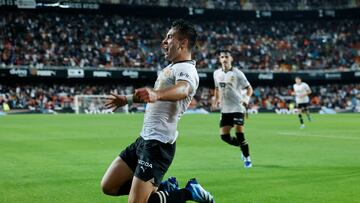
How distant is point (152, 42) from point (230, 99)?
4569cm

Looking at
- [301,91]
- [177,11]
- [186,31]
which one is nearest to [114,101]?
[186,31]

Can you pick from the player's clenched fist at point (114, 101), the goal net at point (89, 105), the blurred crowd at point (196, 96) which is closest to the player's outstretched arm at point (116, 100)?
the player's clenched fist at point (114, 101)

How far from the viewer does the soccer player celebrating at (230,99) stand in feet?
43.3

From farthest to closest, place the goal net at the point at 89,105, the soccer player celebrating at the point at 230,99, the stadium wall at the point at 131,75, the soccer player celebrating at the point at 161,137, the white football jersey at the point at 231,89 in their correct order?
the stadium wall at the point at 131,75 < the goal net at the point at 89,105 < the white football jersey at the point at 231,89 < the soccer player celebrating at the point at 230,99 < the soccer player celebrating at the point at 161,137

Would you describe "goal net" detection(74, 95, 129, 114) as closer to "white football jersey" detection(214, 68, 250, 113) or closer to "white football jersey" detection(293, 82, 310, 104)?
"white football jersey" detection(293, 82, 310, 104)

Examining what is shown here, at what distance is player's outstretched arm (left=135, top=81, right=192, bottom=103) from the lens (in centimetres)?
511

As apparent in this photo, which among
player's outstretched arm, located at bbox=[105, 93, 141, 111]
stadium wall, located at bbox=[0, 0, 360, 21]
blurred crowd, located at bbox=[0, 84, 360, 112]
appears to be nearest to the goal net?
blurred crowd, located at bbox=[0, 84, 360, 112]

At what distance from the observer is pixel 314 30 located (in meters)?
65.3

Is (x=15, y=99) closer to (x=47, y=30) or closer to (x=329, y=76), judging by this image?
(x=47, y=30)

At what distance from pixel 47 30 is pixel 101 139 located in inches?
1446

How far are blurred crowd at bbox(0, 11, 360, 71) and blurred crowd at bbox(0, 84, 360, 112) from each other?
108 inches

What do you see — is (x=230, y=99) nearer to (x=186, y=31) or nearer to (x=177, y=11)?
(x=186, y=31)

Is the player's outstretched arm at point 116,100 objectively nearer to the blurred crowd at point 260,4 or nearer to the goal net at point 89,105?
the goal net at point 89,105

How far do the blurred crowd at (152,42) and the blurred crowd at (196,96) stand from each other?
274 centimetres
